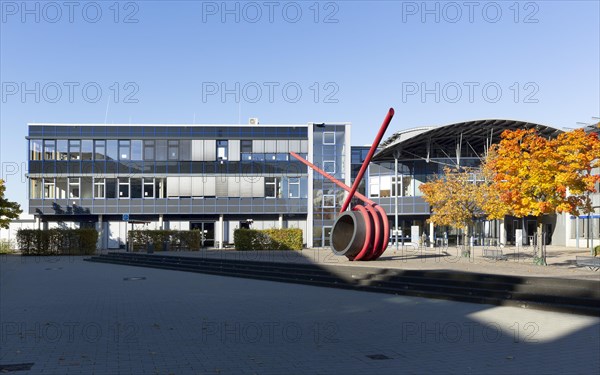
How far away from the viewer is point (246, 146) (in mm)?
51875

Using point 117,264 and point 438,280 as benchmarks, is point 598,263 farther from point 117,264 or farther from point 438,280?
point 117,264

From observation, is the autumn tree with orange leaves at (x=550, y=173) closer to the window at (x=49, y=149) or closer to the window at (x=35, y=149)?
the window at (x=49, y=149)

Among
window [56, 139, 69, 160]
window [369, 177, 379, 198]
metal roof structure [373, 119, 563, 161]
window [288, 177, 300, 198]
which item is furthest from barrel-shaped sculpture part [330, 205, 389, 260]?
window [56, 139, 69, 160]

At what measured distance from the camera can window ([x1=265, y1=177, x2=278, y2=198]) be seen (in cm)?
5197

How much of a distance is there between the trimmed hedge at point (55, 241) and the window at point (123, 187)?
10.8 meters

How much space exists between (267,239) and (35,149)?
73.2 ft

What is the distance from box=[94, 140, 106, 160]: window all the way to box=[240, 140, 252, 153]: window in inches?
440

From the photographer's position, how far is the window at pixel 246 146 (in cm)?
5172

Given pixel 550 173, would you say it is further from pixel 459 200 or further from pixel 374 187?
pixel 374 187

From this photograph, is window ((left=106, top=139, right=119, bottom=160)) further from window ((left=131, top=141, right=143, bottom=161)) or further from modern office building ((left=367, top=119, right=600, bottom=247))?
modern office building ((left=367, top=119, right=600, bottom=247))

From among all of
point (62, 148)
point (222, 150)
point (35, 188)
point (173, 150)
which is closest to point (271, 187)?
point (222, 150)

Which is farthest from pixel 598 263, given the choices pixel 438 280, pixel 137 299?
pixel 137 299

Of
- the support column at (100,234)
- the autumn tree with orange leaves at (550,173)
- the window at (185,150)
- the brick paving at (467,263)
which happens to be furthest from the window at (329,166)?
the autumn tree with orange leaves at (550,173)

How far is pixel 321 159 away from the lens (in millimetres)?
50406
